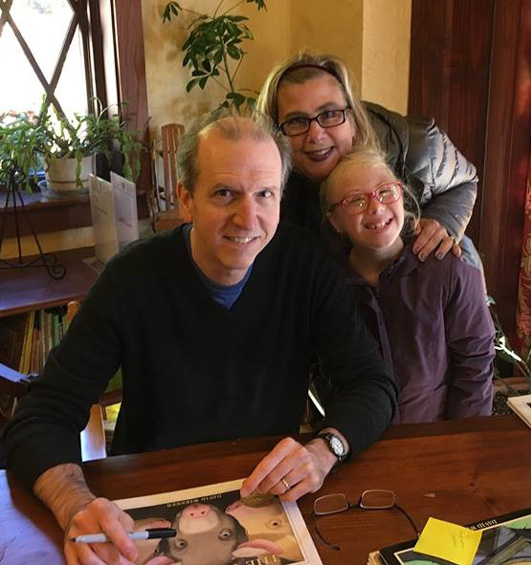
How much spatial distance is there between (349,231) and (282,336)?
262 millimetres

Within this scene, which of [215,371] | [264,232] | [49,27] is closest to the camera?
[264,232]

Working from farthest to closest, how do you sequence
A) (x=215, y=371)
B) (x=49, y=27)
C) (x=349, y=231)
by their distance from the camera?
(x=49, y=27), (x=349, y=231), (x=215, y=371)

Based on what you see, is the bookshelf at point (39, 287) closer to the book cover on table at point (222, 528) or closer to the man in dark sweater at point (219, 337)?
the man in dark sweater at point (219, 337)

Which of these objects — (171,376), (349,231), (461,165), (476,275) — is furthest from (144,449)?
(461,165)

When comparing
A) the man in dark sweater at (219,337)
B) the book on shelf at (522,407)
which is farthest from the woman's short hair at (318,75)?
the book on shelf at (522,407)

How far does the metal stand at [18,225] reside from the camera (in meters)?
2.44

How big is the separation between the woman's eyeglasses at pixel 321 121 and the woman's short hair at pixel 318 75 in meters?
0.04

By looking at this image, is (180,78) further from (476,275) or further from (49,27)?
(476,275)

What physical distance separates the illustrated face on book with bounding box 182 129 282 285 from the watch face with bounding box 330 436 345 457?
351mm

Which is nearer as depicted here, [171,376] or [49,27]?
[171,376]

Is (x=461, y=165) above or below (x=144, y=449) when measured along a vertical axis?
above

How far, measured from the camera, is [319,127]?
1553mm

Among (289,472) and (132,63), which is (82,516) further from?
(132,63)

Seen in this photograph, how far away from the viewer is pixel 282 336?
138 cm
